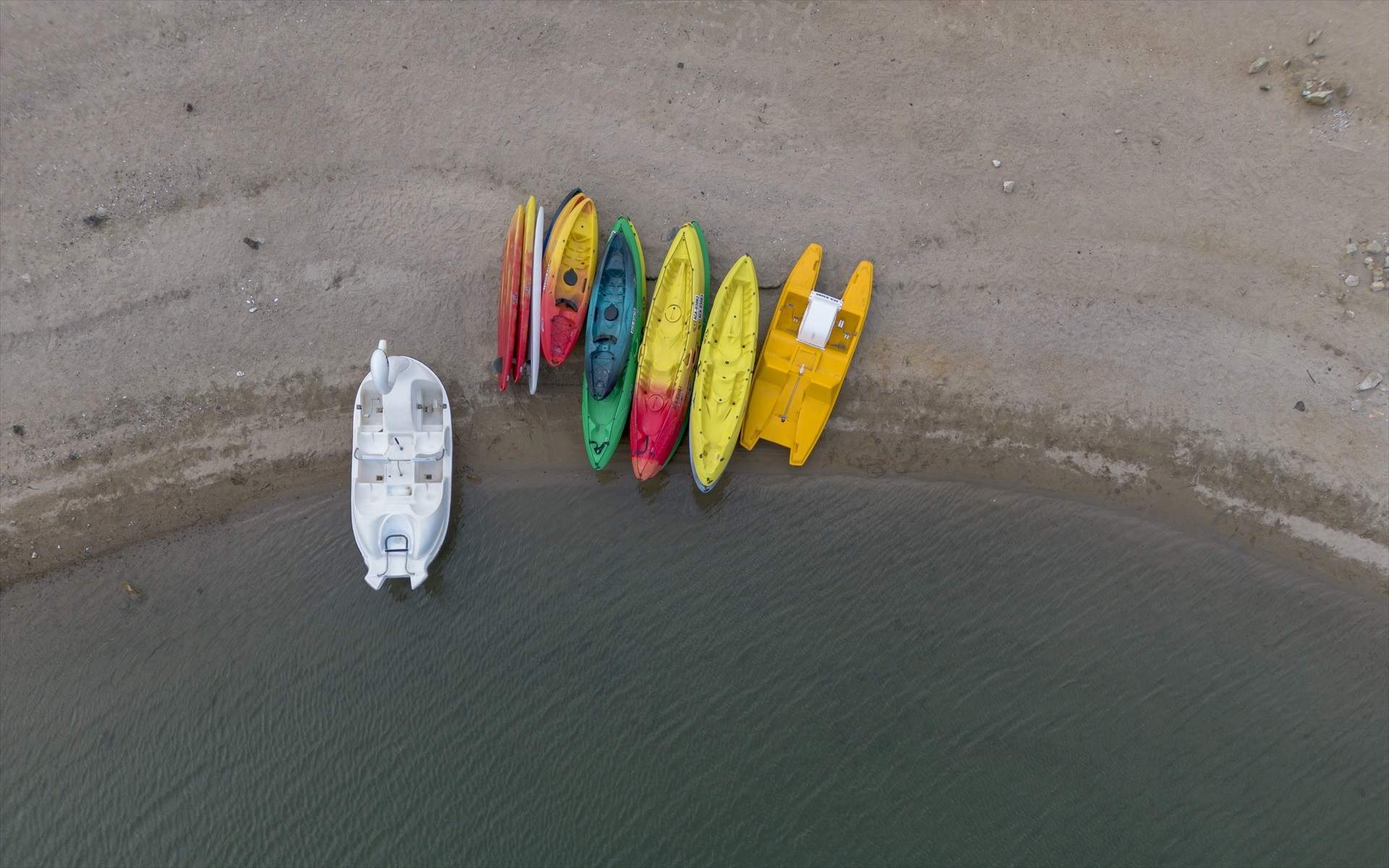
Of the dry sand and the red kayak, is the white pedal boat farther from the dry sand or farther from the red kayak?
the red kayak

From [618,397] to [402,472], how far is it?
3628mm

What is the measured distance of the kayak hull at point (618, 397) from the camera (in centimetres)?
1131

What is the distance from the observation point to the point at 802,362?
11453 millimetres

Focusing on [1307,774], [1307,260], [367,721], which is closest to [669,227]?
[367,721]

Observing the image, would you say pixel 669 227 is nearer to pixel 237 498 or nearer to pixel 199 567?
pixel 237 498

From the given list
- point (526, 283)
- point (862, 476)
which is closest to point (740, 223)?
point (526, 283)

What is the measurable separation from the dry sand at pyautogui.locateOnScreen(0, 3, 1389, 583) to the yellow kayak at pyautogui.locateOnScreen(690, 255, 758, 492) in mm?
739

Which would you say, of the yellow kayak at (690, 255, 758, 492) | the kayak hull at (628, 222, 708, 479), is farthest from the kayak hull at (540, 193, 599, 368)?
the yellow kayak at (690, 255, 758, 492)

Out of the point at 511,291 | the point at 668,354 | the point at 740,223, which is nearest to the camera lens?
the point at 511,291

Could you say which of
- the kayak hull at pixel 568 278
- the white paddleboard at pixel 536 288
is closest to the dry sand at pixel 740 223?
the kayak hull at pixel 568 278

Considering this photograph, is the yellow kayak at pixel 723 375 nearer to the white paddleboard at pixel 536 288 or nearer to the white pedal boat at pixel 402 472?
the white paddleboard at pixel 536 288

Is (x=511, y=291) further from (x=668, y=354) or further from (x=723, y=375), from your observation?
(x=723, y=375)

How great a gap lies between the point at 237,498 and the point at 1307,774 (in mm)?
17951

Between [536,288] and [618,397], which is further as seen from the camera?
[618,397]
